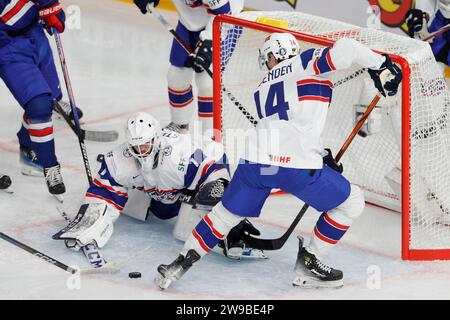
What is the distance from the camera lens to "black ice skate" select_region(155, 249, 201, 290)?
3.46 meters

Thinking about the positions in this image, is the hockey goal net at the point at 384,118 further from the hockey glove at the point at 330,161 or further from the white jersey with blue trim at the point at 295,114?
the hockey glove at the point at 330,161

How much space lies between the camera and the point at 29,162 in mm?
4676

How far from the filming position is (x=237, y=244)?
12.2 ft

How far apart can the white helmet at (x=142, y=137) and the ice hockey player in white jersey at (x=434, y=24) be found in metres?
1.62

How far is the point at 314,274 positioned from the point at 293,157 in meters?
0.46

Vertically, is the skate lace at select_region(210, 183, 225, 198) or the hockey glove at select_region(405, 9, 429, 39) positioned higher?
the hockey glove at select_region(405, 9, 429, 39)

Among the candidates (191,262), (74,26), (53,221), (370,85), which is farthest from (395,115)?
(74,26)

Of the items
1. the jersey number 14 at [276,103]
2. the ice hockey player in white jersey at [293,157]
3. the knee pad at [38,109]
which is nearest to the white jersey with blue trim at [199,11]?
the knee pad at [38,109]

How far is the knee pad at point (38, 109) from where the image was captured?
419 centimetres

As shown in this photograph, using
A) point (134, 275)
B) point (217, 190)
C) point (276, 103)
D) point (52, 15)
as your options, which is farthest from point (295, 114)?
point (52, 15)

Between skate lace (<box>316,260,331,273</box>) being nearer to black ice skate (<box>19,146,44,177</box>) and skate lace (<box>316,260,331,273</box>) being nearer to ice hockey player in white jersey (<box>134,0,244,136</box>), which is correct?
ice hockey player in white jersey (<box>134,0,244,136</box>)

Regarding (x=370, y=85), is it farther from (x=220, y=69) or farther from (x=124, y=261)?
(x=124, y=261)

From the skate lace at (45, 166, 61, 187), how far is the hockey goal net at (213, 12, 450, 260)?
73 centimetres

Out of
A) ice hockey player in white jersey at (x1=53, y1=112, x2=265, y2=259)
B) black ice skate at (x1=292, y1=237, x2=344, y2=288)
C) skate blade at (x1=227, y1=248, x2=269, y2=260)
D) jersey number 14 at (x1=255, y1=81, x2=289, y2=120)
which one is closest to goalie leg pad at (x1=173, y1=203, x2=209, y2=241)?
ice hockey player in white jersey at (x1=53, y1=112, x2=265, y2=259)
